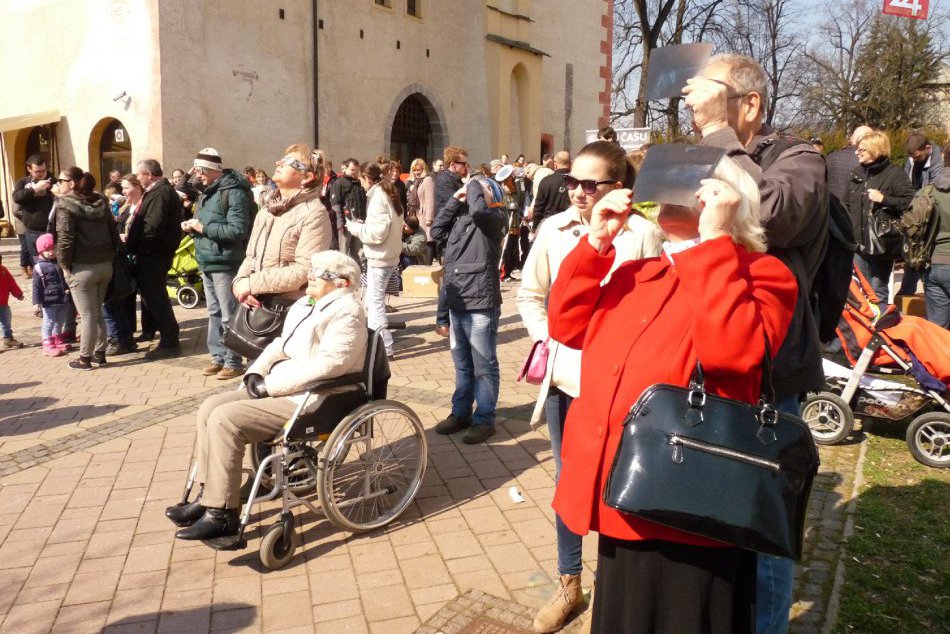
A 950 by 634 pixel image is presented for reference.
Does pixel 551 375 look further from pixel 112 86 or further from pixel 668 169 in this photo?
pixel 112 86

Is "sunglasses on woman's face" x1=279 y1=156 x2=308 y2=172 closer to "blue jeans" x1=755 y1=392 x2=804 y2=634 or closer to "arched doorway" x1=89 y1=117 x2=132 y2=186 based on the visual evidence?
"blue jeans" x1=755 y1=392 x2=804 y2=634

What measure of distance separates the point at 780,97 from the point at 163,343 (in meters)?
40.6

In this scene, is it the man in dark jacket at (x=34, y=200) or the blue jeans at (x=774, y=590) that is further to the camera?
the man in dark jacket at (x=34, y=200)

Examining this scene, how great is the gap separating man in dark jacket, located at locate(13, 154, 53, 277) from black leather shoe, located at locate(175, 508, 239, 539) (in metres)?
7.78

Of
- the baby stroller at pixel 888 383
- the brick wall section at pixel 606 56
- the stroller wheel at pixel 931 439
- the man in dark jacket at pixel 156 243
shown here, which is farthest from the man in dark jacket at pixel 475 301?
the brick wall section at pixel 606 56

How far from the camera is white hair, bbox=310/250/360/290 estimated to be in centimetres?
407

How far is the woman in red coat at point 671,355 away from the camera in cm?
191

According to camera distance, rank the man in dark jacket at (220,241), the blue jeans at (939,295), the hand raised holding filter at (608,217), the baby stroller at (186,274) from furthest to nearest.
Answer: the baby stroller at (186,274), the man in dark jacket at (220,241), the blue jeans at (939,295), the hand raised holding filter at (608,217)

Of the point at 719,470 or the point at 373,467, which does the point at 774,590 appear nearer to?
the point at 719,470

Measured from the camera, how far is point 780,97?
1651 inches

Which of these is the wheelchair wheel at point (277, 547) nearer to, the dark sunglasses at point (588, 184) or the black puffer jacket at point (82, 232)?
the dark sunglasses at point (588, 184)

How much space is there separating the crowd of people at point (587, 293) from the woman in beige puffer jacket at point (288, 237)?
0.05ft

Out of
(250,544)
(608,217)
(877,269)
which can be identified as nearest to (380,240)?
(250,544)

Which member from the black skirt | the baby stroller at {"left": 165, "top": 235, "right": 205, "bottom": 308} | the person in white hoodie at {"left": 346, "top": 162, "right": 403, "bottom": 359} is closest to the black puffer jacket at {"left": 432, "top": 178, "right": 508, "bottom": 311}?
the person in white hoodie at {"left": 346, "top": 162, "right": 403, "bottom": 359}
